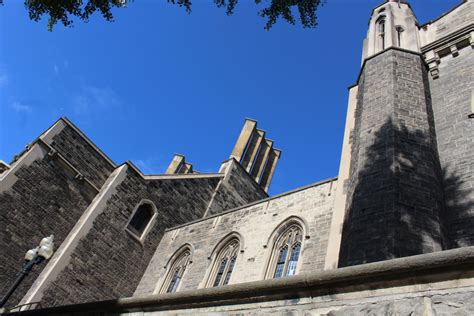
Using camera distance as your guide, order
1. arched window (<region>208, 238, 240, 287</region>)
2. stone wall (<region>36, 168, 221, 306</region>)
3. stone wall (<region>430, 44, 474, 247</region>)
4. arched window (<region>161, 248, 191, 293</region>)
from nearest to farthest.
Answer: stone wall (<region>430, 44, 474, 247</region>) → arched window (<region>208, 238, 240, 287</region>) → stone wall (<region>36, 168, 221, 306</region>) → arched window (<region>161, 248, 191, 293</region>)

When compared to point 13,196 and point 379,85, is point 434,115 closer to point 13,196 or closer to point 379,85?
point 379,85

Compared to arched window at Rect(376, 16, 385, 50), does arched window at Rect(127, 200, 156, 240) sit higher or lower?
lower

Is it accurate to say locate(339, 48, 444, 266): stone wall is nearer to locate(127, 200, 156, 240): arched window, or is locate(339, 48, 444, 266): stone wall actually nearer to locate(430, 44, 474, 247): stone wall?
locate(430, 44, 474, 247): stone wall

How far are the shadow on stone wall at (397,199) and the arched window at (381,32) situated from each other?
3.87 m

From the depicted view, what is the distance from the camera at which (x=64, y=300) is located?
12148mm

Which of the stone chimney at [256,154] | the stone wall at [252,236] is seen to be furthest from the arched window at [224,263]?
the stone chimney at [256,154]

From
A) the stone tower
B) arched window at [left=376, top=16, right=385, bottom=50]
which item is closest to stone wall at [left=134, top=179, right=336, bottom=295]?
the stone tower

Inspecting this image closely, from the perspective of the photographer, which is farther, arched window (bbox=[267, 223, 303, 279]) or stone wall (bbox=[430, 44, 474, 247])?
arched window (bbox=[267, 223, 303, 279])

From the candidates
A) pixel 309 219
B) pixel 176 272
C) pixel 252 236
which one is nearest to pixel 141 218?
pixel 176 272

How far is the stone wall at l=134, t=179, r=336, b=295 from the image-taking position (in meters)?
10.2

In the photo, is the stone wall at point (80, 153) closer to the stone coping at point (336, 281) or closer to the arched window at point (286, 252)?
the arched window at point (286, 252)

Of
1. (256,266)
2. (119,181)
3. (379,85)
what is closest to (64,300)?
(119,181)

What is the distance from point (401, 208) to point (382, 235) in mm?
723

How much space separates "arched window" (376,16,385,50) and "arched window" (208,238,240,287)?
750 centimetres
